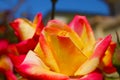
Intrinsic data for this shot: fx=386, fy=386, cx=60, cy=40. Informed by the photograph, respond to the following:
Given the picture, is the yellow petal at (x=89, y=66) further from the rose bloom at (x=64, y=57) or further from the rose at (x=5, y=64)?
the rose at (x=5, y=64)

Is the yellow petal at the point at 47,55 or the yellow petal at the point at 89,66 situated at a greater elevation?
the yellow petal at the point at 47,55

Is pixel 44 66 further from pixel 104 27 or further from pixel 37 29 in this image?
pixel 104 27

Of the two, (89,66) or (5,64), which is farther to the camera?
(5,64)

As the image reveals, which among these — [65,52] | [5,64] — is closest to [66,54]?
[65,52]

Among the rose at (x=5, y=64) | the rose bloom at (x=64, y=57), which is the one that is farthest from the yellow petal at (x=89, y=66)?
the rose at (x=5, y=64)

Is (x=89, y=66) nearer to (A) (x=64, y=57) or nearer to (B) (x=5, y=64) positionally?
(A) (x=64, y=57)

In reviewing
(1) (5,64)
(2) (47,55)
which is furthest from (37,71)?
(1) (5,64)

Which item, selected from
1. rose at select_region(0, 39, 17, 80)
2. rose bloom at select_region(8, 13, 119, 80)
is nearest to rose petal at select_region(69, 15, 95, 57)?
rose bloom at select_region(8, 13, 119, 80)

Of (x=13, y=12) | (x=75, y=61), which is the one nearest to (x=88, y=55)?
(x=75, y=61)

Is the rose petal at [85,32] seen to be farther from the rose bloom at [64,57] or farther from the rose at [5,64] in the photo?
the rose at [5,64]

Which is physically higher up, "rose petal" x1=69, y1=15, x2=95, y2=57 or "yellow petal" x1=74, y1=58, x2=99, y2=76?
"rose petal" x1=69, y1=15, x2=95, y2=57

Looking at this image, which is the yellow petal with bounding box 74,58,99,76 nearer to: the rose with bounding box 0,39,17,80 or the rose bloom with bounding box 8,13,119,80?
the rose bloom with bounding box 8,13,119,80
